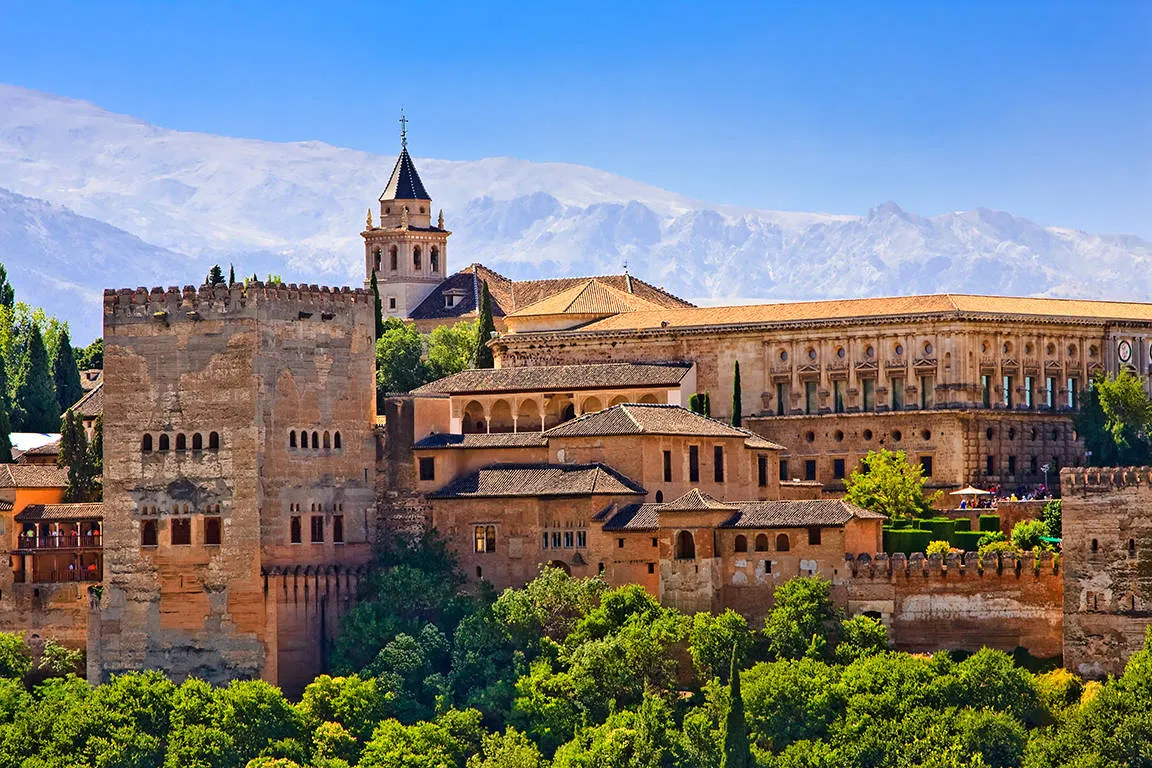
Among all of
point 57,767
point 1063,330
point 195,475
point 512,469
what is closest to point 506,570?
point 512,469

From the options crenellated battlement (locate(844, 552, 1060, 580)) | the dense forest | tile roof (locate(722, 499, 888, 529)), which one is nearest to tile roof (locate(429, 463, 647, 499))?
the dense forest

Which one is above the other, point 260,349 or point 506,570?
point 260,349

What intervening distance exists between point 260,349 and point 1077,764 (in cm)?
2678

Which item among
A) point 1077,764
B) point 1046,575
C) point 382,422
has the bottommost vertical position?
point 1077,764

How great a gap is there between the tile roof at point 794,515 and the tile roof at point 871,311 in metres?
20.8

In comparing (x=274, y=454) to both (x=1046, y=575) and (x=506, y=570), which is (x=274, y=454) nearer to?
(x=506, y=570)

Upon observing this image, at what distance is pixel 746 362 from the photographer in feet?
318

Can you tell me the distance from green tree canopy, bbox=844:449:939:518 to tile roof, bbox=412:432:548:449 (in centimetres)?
1022

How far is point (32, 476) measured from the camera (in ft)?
277

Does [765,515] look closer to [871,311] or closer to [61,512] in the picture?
[61,512]

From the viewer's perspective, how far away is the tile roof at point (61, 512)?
267ft

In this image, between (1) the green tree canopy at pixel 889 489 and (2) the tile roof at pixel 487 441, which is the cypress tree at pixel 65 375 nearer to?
(2) the tile roof at pixel 487 441

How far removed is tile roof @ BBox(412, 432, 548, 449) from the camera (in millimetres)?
81562

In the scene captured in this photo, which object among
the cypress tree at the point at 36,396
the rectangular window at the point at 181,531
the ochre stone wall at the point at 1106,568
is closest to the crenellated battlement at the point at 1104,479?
the ochre stone wall at the point at 1106,568
